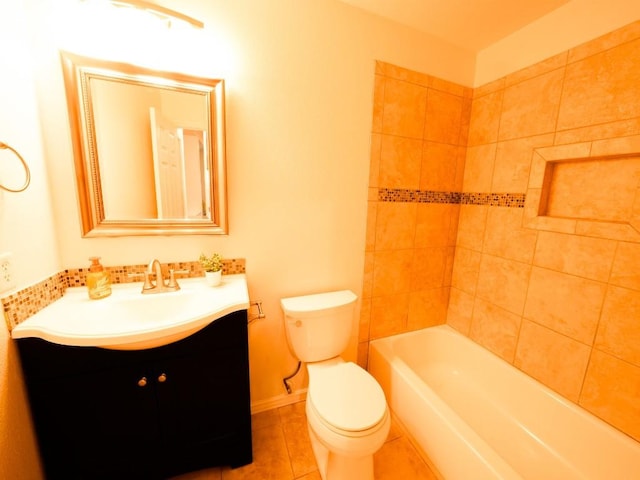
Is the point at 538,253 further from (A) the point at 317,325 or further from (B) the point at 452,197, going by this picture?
(A) the point at 317,325

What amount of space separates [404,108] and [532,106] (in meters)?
0.68

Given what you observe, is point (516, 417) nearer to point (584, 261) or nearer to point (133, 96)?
point (584, 261)

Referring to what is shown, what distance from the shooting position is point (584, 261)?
1.20m

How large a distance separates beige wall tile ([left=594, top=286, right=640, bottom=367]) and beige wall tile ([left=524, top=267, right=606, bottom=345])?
27 mm

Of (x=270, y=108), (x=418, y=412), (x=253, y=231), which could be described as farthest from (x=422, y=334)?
(x=270, y=108)

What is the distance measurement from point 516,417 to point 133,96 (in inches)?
101

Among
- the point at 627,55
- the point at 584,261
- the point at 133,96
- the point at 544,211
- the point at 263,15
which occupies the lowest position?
the point at 584,261

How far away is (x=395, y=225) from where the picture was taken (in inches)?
64.3

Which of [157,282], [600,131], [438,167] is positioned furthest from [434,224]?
[157,282]

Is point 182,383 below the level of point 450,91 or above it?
below

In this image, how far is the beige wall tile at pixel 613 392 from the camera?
107 centimetres

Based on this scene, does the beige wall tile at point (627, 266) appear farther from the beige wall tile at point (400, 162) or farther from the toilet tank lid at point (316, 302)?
the toilet tank lid at point (316, 302)

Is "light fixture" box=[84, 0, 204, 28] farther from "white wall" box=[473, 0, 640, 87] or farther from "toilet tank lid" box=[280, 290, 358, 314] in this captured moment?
"white wall" box=[473, 0, 640, 87]

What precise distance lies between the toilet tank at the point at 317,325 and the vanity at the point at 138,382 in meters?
0.31
